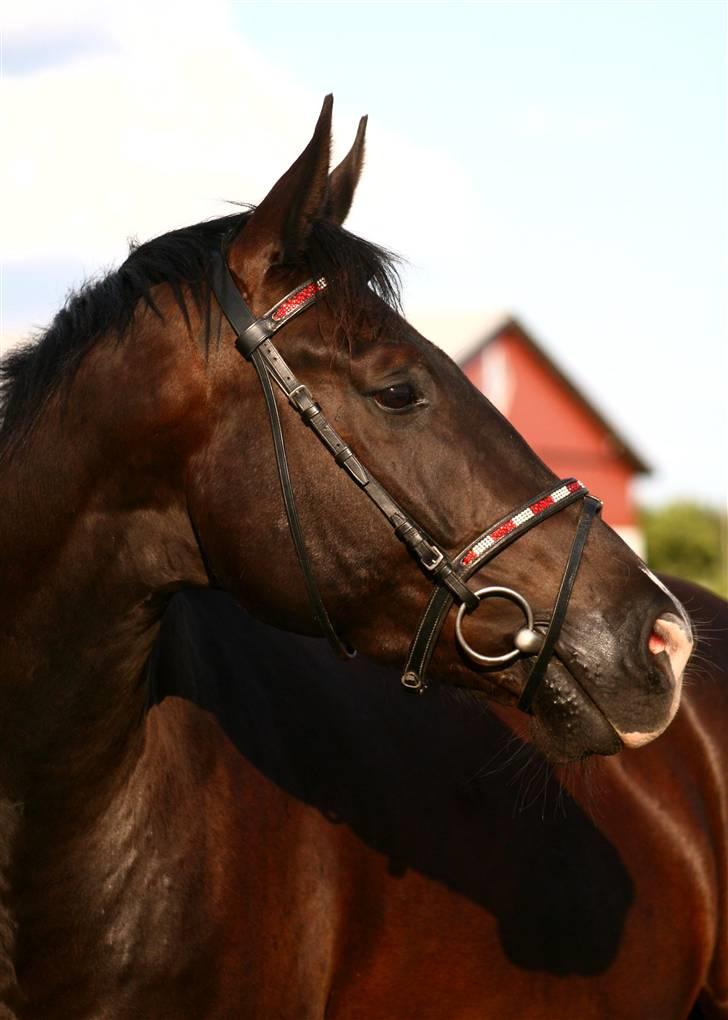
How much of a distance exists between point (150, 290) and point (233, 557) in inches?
31.5

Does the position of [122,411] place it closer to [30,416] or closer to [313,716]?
[30,416]

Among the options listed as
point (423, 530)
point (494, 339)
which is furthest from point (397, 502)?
point (494, 339)

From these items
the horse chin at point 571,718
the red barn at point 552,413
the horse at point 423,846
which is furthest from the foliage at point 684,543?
the horse chin at point 571,718

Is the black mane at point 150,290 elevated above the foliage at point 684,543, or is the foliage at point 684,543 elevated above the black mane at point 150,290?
the black mane at point 150,290

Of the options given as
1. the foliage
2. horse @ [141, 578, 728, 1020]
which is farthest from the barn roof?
horse @ [141, 578, 728, 1020]

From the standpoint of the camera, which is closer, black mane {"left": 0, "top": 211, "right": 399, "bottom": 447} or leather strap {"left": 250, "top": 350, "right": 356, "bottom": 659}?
leather strap {"left": 250, "top": 350, "right": 356, "bottom": 659}

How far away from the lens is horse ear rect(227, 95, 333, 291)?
3.32 meters

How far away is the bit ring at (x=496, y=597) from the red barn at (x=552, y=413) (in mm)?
37737

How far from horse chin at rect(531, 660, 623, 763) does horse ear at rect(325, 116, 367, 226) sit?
1.45 m

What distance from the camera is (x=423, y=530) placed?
338 cm

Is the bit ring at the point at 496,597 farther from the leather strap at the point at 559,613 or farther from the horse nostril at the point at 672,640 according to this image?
the horse nostril at the point at 672,640

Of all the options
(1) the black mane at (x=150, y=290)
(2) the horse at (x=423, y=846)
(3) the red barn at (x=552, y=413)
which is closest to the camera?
(1) the black mane at (x=150, y=290)

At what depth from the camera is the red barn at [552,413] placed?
141ft

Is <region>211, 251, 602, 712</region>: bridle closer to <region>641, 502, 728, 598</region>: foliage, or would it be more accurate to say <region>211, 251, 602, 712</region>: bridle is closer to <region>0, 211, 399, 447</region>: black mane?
<region>0, 211, 399, 447</region>: black mane
